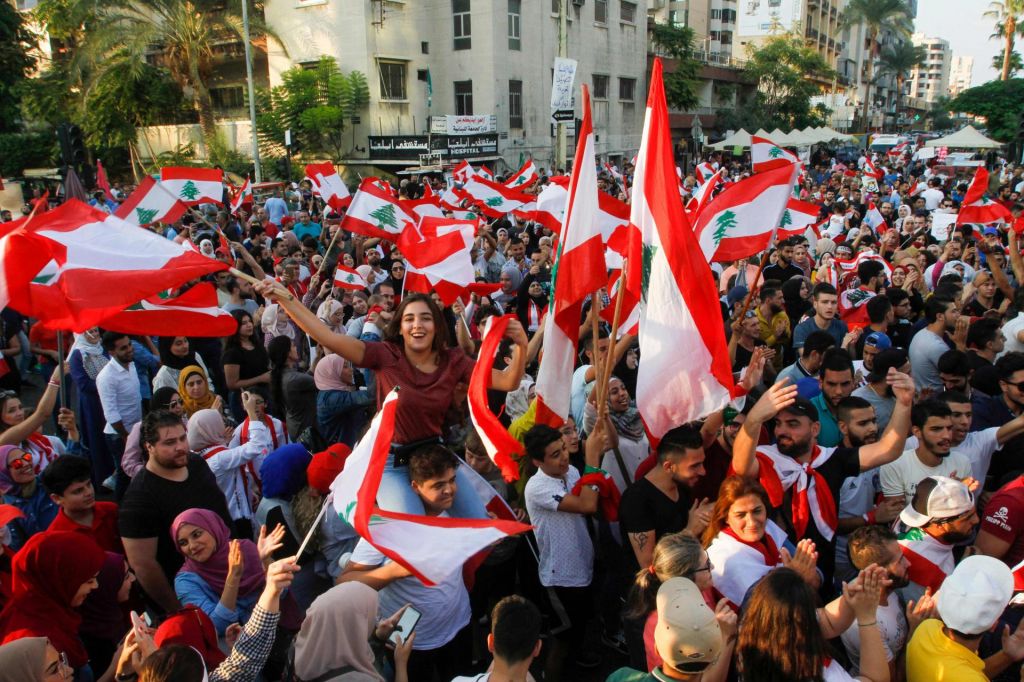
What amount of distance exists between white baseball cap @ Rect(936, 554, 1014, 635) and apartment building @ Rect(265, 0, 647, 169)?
26323 millimetres

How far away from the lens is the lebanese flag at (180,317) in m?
4.12

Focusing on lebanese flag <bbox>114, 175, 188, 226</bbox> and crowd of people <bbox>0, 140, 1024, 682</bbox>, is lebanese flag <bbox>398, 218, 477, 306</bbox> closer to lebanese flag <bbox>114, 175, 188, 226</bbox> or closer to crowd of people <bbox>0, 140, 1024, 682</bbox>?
crowd of people <bbox>0, 140, 1024, 682</bbox>

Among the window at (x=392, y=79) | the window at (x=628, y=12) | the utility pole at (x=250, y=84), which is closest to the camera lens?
the utility pole at (x=250, y=84)

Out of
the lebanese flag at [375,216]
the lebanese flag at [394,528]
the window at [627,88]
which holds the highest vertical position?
the window at [627,88]

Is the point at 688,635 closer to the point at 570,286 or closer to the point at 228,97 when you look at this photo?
the point at 570,286

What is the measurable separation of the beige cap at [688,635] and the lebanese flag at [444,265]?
4.36 m

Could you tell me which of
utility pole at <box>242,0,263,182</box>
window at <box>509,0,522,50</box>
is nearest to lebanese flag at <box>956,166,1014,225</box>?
utility pole at <box>242,0,263,182</box>

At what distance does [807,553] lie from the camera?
3154 mm

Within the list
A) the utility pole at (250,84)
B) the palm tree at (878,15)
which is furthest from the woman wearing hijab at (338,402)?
the palm tree at (878,15)

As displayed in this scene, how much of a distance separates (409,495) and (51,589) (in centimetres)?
150

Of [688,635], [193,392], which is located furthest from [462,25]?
[688,635]

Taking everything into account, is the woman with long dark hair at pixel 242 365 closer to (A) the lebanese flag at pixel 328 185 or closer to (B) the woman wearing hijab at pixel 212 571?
(B) the woman wearing hijab at pixel 212 571

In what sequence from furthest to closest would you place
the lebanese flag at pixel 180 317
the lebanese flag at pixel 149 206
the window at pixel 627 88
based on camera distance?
the window at pixel 627 88
the lebanese flag at pixel 149 206
the lebanese flag at pixel 180 317

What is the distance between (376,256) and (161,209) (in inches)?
109
